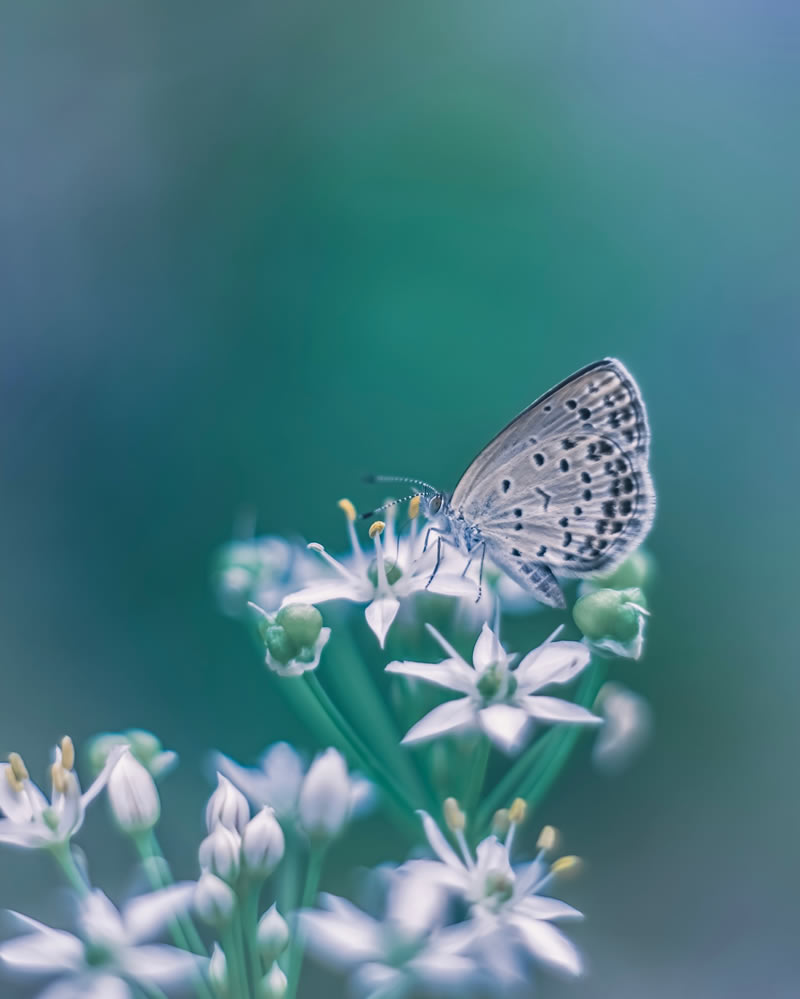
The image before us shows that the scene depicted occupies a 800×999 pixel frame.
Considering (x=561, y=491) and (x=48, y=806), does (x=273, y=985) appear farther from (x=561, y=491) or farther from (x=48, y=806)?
(x=561, y=491)

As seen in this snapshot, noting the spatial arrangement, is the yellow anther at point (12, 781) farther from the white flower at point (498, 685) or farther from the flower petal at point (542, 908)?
the flower petal at point (542, 908)

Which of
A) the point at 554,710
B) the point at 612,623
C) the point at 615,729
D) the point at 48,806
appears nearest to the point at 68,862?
the point at 48,806

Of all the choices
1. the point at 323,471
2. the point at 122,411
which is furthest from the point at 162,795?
the point at 122,411

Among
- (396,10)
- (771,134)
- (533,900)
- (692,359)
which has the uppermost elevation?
(396,10)

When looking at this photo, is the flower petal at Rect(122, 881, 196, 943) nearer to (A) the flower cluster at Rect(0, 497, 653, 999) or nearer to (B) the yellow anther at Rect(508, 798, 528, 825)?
(A) the flower cluster at Rect(0, 497, 653, 999)

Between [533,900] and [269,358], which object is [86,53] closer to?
[269,358]

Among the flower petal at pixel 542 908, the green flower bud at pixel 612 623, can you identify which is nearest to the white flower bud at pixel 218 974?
the flower petal at pixel 542 908
